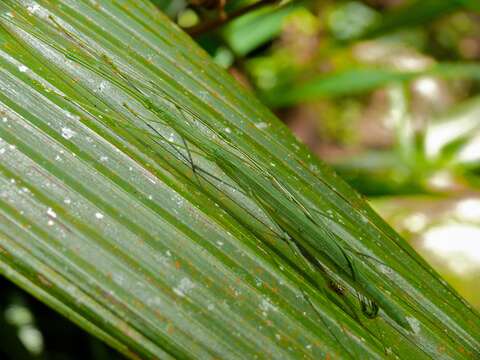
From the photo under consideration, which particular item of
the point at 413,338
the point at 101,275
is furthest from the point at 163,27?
the point at 413,338

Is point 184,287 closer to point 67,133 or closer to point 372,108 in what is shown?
point 67,133

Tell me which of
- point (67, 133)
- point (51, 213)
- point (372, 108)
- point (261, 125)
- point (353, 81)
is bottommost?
point (51, 213)

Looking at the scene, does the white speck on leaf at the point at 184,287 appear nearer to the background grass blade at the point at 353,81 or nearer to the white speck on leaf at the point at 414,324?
the white speck on leaf at the point at 414,324

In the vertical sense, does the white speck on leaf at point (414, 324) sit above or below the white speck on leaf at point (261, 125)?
below

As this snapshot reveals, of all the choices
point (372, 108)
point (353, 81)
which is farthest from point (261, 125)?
point (372, 108)

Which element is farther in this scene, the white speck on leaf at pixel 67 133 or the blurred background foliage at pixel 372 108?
the blurred background foliage at pixel 372 108

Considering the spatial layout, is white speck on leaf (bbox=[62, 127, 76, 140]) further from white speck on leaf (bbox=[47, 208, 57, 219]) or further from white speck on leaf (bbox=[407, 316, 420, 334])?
white speck on leaf (bbox=[407, 316, 420, 334])

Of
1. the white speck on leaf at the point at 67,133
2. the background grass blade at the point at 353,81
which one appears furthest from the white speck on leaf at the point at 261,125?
the background grass blade at the point at 353,81

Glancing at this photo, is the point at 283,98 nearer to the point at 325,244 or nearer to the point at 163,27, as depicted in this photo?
the point at 163,27

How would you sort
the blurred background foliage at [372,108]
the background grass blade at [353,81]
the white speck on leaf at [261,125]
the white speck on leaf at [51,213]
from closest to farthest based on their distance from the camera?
1. the white speck on leaf at [51,213]
2. the white speck on leaf at [261,125]
3. the blurred background foliage at [372,108]
4. the background grass blade at [353,81]
